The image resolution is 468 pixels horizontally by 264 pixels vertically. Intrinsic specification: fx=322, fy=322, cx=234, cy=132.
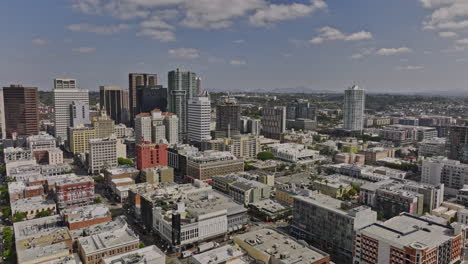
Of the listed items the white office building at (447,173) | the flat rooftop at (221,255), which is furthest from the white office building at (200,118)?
the flat rooftop at (221,255)

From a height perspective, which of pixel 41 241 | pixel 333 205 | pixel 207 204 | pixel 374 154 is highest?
pixel 333 205

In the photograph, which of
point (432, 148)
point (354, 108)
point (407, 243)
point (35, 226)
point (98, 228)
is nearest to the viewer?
point (407, 243)

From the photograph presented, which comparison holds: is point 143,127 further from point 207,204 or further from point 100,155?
point 207,204

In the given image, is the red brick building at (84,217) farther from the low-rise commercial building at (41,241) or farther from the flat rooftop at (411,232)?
the flat rooftop at (411,232)

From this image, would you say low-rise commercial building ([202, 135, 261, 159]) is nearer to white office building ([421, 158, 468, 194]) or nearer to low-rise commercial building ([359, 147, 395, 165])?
low-rise commercial building ([359, 147, 395, 165])

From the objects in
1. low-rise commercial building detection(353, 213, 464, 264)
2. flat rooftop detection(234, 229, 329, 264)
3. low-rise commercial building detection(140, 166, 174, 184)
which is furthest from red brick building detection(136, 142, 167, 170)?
low-rise commercial building detection(353, 213, 464, 264)

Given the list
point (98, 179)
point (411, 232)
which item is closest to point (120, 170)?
point (98, 179)

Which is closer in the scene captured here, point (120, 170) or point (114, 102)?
point (120, 170)

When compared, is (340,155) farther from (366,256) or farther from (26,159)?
(26,159)
